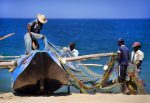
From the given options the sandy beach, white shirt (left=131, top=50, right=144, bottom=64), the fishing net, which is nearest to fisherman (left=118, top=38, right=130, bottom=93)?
the fishing net

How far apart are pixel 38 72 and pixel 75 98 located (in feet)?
3.57

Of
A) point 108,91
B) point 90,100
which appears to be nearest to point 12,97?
point 90,100

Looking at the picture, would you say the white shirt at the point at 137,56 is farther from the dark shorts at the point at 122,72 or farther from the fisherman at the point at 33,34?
the fisherman at the point at 33,34

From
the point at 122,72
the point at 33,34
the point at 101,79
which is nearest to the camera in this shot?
the point at 33,34

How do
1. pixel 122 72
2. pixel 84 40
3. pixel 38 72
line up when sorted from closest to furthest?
pixel 38 72 < pixel 122 72 < pixel 84 40

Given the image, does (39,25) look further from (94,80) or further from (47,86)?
(94,80)

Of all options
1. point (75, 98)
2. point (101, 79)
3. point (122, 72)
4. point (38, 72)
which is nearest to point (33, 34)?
point (38, 72)

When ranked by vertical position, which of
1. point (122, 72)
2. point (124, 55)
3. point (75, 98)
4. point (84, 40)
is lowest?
point (75, 98)

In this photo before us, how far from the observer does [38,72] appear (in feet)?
34.8

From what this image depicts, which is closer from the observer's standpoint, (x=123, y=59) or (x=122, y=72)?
(x=123, y=59)

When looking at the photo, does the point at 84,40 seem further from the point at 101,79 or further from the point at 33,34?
the point at 33,34

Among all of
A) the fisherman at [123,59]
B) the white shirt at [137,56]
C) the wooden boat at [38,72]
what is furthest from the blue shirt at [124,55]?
the wooden boat at [38,72]

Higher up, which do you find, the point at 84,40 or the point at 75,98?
the point at 84,40

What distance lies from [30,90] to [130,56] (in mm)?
2830
